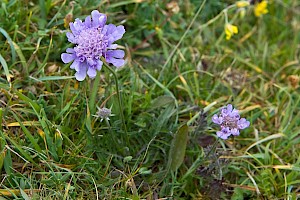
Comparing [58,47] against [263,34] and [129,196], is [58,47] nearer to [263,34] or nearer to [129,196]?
[129,196]

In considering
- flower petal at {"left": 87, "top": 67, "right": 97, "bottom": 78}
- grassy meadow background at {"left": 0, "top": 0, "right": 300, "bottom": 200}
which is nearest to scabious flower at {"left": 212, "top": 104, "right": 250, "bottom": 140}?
grassy meadow background at {"left": 0, "top": 0, "right": 300, "bottom": 200}

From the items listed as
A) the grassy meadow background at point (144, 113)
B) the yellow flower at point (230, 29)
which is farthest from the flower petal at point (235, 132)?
the yellow flower at point (230, 29)

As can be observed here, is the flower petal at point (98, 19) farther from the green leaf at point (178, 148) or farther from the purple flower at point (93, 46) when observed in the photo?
the green leaf at point (178, 148)

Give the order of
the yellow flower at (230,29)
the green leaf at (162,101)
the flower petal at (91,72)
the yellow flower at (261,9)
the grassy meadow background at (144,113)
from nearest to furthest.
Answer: the flower petal at (91,72)
the grassy meadow background at (144,113)
the green leaf at (162,101)
the yellow flower at (230,29)
the yellow flower at (261,9)

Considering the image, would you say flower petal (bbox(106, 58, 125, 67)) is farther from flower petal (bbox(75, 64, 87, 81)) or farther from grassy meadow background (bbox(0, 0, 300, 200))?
grassy meadow background (bbox(0, 0, 300, 200))

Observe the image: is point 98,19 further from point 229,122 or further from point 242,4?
point 242,4

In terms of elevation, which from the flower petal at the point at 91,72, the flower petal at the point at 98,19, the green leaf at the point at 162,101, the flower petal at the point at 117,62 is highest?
the flower petal at the point at 98,19
